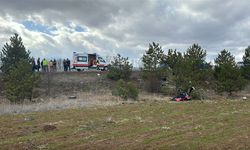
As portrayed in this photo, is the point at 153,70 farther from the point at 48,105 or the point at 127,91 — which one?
the point at 48,105

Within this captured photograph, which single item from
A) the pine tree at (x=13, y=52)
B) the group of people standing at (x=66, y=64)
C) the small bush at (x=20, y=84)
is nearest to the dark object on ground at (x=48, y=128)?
the small bush at (x=20, y=84)

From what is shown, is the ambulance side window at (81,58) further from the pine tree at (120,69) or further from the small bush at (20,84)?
the small bush at (20,84)

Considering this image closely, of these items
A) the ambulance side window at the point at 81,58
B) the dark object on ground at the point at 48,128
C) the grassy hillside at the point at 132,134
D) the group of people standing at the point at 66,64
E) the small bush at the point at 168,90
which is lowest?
the small bush at the point at 168,90

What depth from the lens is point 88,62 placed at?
63469 millimetres

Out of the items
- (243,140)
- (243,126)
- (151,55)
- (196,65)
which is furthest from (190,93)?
(243,140)

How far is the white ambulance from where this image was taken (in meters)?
62.4

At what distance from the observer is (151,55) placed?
1857 inches

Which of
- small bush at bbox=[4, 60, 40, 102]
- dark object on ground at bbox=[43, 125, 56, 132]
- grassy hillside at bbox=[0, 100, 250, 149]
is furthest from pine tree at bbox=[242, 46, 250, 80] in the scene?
dark object on ground at bbox=[43, 125, 56, 132]

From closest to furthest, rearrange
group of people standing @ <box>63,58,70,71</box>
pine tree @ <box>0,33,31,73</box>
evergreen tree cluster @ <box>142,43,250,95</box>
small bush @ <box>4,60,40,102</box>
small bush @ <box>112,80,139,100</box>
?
small bush @ <box>112,80,139,100</box>
small bush @ <box>4,60,40,102</box>
evergreen tree cluster @ <box>142,43,250,95</box>
pine tree @ <box>0,33,31,73</box>
group of people standing @ <box>63,58,70,71</box>

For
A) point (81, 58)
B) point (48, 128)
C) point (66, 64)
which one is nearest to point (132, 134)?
point (48, 128)

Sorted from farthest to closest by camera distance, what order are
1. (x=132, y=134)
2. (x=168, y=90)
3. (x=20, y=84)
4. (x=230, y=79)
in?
(x=168, y=90), (x=230, y=79), (x=20, y=84), (x=132, y=134)

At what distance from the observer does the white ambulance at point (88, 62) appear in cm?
6244

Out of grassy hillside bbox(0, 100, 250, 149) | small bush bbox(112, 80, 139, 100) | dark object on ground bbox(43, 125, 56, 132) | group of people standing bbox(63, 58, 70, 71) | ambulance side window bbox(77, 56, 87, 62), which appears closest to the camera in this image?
grassy hillside bbox(0, 100, 250, 149)

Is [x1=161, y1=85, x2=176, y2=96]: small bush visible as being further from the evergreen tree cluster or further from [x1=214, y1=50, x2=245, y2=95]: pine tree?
[x1=214, y1=50, x2=245, y2=95]: pine tree
